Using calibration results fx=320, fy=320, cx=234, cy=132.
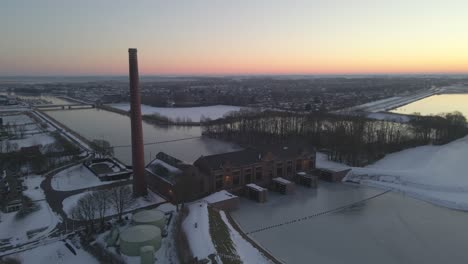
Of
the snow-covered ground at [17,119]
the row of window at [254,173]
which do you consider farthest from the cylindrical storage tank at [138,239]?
the snow-covered ground at [17,119]

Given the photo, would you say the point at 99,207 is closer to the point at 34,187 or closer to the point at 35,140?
the point at 34,187

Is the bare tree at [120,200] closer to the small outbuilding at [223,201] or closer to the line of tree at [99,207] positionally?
the line of tree at [99,207]

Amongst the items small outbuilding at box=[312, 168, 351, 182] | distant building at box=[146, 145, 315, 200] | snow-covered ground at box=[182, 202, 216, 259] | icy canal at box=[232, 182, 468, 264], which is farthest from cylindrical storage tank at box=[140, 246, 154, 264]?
small outbuilding at box=[312, 168, 351, 182]

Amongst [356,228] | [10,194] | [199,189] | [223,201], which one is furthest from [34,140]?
[356,228]

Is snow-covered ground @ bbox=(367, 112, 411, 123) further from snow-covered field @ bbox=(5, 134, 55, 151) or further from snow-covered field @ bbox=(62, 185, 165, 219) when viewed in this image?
snow-covered field @ bbox=(5, 134, 55, 151)

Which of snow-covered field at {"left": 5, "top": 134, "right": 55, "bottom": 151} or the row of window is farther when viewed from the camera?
snow-covered field at {"left": 5, "top": 134, "right": 55, "bottom": 151}

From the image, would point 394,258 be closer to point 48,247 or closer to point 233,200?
point 233,200
